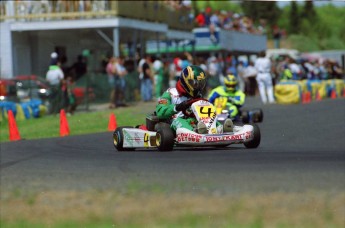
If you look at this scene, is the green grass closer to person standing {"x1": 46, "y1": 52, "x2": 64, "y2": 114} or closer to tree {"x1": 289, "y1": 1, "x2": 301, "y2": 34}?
person standing {"x1": 46, "y1": 52, "x2": 64, "y2": 114}

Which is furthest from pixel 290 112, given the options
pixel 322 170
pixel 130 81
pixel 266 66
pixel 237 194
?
pixel 237 194

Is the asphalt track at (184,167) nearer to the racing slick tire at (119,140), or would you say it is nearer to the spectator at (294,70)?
the racing slick tire at (119,140)

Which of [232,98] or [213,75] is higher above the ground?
[232,98]

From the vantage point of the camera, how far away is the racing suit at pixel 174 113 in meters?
13.1

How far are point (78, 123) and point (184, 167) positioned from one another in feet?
38.6

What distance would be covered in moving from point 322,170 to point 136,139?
4166 mm

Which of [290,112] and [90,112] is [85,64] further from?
[290,112]

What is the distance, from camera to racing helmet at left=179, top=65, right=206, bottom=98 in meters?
13.2

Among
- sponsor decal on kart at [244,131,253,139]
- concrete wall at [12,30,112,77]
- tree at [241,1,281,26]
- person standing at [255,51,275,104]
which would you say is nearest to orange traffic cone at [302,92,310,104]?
person standing at [255,51,275,104]

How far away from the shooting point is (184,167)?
1078 cm

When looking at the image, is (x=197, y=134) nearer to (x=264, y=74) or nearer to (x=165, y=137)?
(x=165, y=137)

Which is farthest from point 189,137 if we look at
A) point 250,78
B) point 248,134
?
point 250,78

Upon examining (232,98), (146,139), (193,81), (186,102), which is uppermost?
(193,81)

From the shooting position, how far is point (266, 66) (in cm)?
2856
